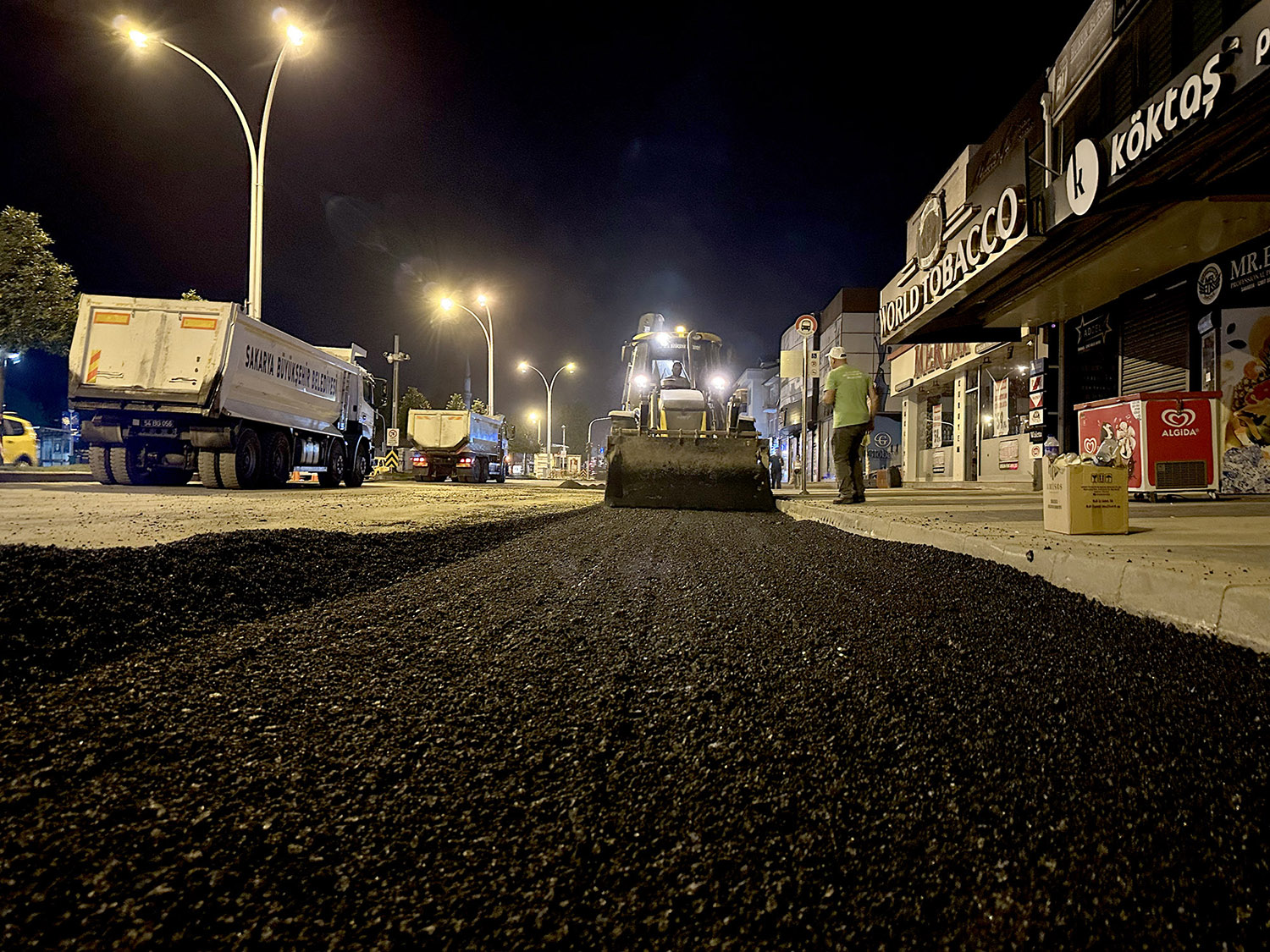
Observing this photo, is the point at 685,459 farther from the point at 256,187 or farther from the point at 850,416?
the point at 256,187

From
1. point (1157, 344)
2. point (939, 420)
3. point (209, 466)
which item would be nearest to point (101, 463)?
point (209, 466)

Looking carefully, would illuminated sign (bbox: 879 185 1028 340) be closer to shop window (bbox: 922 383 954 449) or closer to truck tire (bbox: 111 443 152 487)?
shop window (bbox: 922 383 954 449)

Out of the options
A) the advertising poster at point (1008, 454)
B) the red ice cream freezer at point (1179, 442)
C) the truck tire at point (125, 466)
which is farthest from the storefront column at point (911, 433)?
the truck tire at point (125, 466)

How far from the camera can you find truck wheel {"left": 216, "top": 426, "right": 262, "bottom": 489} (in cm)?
1060

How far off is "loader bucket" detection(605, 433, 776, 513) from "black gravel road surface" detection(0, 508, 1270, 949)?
20.0ft

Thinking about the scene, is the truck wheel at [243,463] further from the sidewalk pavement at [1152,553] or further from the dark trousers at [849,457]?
the sidewalk pavement at [1152,553]

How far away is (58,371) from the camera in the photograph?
2992 inches

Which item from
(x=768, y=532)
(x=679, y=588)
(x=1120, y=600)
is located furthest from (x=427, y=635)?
(x=768, y=532)

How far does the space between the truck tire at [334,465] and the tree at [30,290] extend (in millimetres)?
12877

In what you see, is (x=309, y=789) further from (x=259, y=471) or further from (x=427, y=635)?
(x=259, y=471)

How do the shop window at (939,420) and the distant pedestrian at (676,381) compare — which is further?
the shop window at (939,420)

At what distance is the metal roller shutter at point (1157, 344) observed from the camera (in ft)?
30.2

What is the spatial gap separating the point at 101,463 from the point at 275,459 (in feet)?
8.41

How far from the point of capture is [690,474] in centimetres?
877
